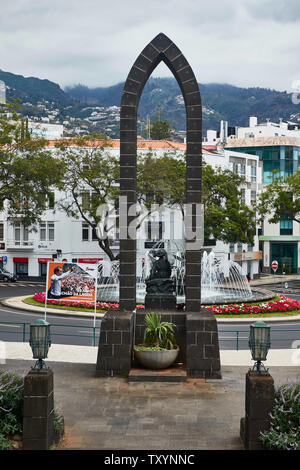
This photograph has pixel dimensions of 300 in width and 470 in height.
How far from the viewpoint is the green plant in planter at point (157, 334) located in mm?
15266

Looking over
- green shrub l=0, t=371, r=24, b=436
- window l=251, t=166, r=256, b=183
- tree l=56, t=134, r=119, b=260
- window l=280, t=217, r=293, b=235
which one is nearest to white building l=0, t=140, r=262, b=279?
tree l=56, t=134, r=119, b=260

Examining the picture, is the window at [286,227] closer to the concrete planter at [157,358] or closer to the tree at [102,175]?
the tree at [102,175]

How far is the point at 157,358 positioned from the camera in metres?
14.9

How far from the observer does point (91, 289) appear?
21797 millimetres

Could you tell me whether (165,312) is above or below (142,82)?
below

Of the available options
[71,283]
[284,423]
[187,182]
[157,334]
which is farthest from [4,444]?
[71,283]

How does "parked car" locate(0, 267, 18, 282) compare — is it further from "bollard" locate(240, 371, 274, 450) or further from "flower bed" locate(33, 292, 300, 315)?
"bollard" locate(240, 371, 274, 450)

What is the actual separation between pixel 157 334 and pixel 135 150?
512 cm

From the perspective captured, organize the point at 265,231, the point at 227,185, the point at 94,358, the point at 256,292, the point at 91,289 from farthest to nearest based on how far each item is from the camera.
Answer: the point at 265,231 → the point at 227,185 → the point at 256,292 → the point at 91,289 → the point at 94,358

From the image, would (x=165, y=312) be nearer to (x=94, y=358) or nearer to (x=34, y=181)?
(x=94, y=358)

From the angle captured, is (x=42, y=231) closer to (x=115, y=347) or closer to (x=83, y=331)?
(x=83, y=331)

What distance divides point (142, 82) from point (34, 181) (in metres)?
27.0

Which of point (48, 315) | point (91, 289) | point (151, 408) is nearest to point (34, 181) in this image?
point (48, 315)

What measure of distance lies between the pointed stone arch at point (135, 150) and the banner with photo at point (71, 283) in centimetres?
561
